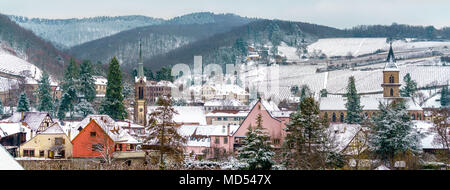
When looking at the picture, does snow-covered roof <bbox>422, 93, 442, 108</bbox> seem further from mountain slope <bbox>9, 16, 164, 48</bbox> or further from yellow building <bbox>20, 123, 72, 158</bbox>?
mountain slope <bbox>9, 16, 164, 48</bbox>

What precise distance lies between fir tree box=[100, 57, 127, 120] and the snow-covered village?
0.09 meters

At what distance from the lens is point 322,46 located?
450 feet

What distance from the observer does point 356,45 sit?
452ft

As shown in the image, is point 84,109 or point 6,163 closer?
point 6,163

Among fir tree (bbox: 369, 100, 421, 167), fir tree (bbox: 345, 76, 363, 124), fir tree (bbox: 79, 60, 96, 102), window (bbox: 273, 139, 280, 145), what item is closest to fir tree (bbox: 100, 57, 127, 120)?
fir tree (bbox: 79, 60, 96, 102)

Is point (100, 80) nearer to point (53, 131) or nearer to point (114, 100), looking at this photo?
point (114, 100)

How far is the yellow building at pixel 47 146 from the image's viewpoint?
28562mm

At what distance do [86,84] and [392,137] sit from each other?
34.7 meters

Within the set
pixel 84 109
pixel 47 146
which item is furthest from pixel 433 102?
pixel 47 146

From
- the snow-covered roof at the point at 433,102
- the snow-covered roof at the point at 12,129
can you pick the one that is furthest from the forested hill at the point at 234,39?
the snow-covered roof at the point at 12,129

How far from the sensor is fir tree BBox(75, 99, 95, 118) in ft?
163

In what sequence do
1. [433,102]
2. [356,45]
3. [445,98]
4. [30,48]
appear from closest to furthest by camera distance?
[445,98], [433,102], [30,48], [356,45]

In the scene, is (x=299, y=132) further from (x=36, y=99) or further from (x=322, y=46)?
(x=322, y=46)
